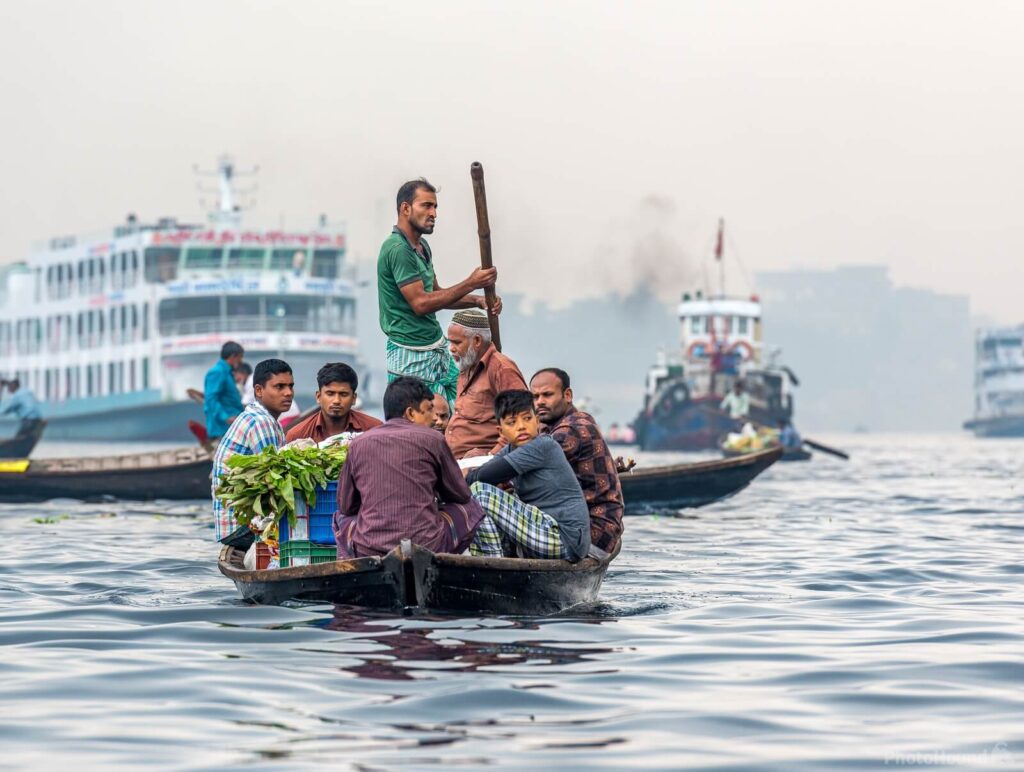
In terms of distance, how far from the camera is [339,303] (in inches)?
2442

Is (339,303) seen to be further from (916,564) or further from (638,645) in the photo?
(638,645)

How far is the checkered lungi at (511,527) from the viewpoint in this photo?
8125mm

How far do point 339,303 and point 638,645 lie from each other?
55.6 m

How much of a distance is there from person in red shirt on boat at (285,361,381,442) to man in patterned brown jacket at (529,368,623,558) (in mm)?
1018

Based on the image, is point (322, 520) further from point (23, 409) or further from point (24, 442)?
point (24, 442)

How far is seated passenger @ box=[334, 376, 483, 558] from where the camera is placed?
7547mm

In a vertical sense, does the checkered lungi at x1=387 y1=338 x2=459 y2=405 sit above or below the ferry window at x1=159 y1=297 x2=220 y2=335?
below

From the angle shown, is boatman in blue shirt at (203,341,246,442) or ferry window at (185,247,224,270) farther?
ferry window at (185,247,224,270)

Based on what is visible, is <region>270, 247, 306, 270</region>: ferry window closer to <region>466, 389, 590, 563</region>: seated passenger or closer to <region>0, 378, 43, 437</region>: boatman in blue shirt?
<region>0, 378, 43, 437</region>: boatman in blue shirt

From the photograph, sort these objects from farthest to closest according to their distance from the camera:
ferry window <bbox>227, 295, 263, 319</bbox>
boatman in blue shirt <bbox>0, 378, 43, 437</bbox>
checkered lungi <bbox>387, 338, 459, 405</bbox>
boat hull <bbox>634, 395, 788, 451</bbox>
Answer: ferry window <bbox>227, 295, 263, 319</bbox> < boat hull <bbox>634, 395, 788, 451</bbox> < boatman in blue shirt <bbox>0, 378, 43, 437</bbox> < checkered lungi <bbox>387, 338, 459, 405</bbox>

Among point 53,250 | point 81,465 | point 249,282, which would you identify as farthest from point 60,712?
point 53,250

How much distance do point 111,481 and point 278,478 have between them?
1173cm

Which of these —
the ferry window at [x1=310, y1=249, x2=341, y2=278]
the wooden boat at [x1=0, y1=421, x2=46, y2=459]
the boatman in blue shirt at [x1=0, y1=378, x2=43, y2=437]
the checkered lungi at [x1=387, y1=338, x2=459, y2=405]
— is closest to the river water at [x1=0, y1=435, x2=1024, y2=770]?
the checkered lungi at [x1=387, y1=338, x2=459, y2=405]

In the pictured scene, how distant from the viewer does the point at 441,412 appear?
394 inches
